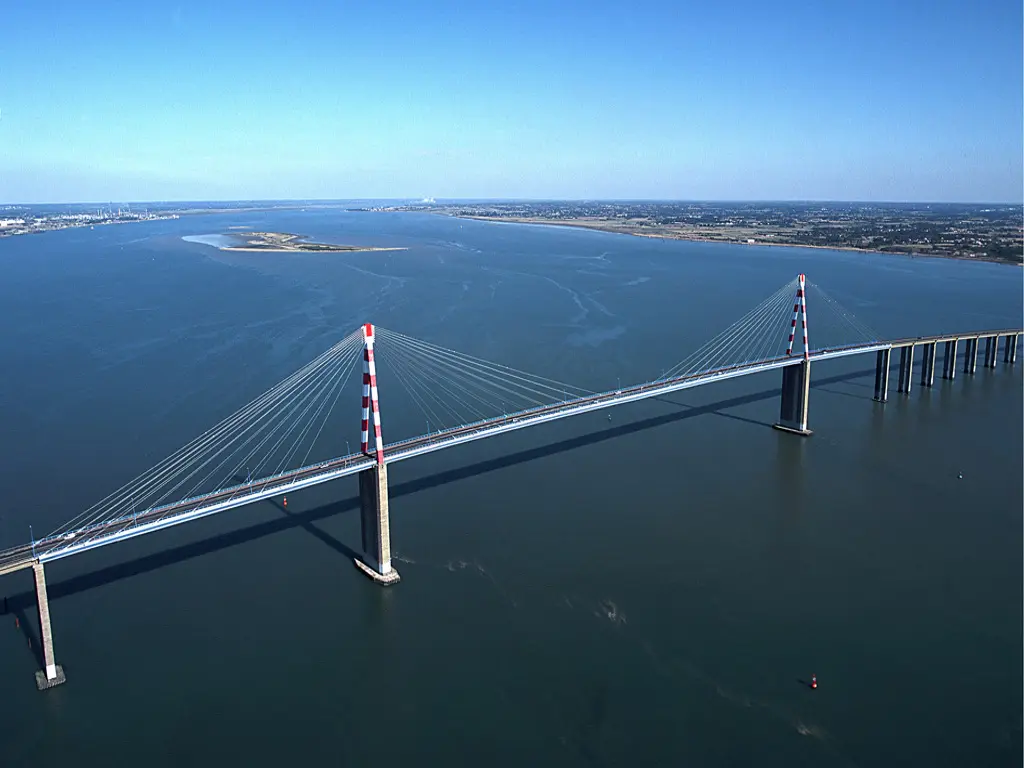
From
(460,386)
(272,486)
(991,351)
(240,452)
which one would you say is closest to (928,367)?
(991,351)

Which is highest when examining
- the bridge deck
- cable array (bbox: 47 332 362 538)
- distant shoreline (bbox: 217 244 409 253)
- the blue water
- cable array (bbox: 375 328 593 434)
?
distant shoreline (bbox: 217 244 409 253)

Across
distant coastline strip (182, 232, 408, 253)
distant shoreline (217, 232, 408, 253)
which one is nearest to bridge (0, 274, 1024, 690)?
distant shoreline (217, 232, 408, 253)

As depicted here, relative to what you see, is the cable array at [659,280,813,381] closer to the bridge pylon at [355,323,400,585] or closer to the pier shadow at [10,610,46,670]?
the bridge pylon at [355,323,400,585]

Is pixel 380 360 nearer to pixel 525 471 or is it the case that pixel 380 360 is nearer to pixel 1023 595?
pixel 525 471

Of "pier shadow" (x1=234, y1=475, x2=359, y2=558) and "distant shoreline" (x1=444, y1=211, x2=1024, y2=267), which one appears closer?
"pier shadow" (x1=234, y1=475, x2=359, y2=558)

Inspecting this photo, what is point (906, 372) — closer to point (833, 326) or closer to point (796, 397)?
point (796, 397)

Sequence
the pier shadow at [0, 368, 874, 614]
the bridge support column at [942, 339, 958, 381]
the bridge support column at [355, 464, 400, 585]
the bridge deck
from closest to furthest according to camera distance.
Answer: the bridge deck
the bridge support column at [355, 464, 400, 585]
the pier shadow at [0, 368, 874, 614]
the bridge support column at [942, 339, 958, 381]

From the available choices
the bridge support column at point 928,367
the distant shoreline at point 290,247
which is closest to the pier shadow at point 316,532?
the bridge support column at point 928,367
